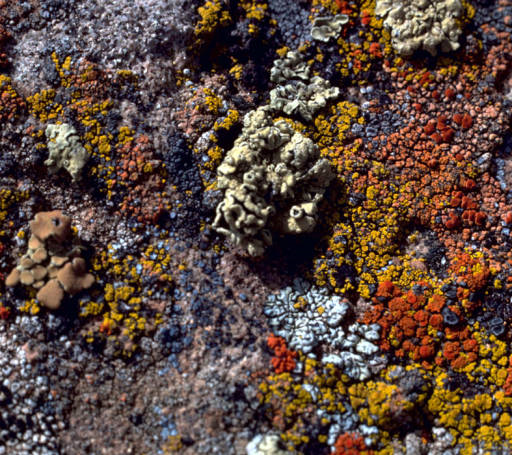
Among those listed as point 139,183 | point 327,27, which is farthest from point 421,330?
point 327,27

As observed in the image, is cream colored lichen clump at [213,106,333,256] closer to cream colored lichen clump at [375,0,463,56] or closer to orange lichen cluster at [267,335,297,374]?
orange lichen cluster at [267,335,297,374]

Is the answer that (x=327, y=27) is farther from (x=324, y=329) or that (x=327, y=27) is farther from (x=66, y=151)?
(x=324, y=329)

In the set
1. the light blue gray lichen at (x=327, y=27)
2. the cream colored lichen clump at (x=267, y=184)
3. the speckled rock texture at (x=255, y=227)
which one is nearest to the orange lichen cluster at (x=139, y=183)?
the speckled rock texture at (x=255, y=227)

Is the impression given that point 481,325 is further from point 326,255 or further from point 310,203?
point 310,203

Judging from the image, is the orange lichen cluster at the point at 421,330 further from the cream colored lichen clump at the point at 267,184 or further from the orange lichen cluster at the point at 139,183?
the orange lichen cluster at the point at 139,183

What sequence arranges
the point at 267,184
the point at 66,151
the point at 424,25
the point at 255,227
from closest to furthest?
the point at 255,227 < the point at 267,184 < the point at 66,151 < the point at 424,25
